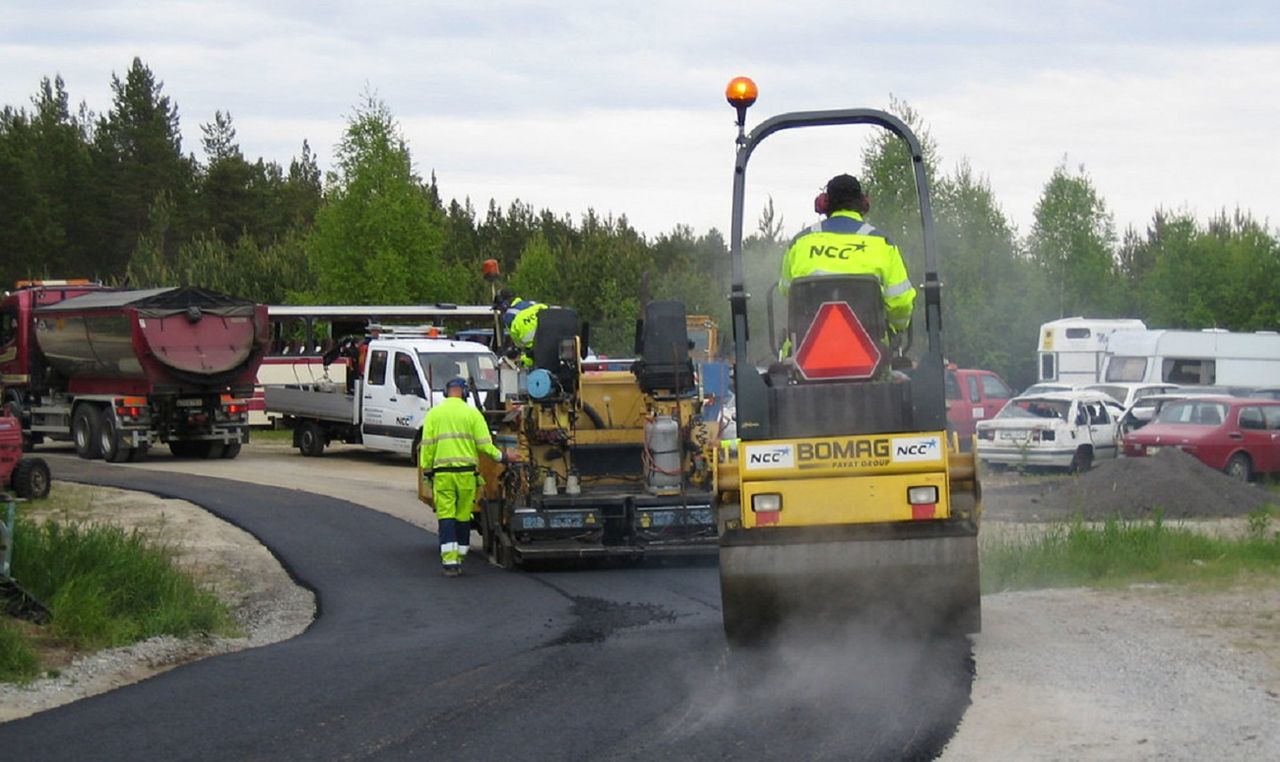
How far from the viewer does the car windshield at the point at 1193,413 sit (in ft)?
93.9

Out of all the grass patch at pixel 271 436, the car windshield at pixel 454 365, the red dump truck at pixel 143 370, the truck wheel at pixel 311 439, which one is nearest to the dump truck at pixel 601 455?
the car windshield at pixel 454 365

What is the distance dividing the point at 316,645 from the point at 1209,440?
2043 cm

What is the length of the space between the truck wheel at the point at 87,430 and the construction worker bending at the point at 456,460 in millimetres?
16711

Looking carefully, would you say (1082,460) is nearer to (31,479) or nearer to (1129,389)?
(1129,389)

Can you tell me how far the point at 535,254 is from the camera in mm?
58562

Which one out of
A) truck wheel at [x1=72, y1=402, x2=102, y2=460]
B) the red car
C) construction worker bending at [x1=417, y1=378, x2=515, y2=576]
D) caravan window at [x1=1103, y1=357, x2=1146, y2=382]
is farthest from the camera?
caravan window at [x1=1103, y1=357, x2=1146, y2=382]

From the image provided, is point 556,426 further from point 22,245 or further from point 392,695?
point 22,245

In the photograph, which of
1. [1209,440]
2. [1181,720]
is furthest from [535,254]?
[1181,720]

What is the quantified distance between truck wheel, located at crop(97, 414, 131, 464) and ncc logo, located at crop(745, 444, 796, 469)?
22.6 metres

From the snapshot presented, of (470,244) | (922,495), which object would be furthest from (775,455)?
(470,244)

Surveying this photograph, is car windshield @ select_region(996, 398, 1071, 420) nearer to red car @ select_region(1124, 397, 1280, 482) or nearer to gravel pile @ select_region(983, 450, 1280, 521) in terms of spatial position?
red car @ select_region(1124, 397, 1280, 482)

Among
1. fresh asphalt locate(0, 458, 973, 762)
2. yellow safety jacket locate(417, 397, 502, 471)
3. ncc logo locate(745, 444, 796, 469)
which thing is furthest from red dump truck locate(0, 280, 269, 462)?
ncc logo locate(745, 444, 796, 469)

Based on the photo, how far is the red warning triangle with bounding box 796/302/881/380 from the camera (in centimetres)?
940

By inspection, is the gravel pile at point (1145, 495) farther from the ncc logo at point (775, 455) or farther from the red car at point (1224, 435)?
the ncc logo at point (775, 455)
